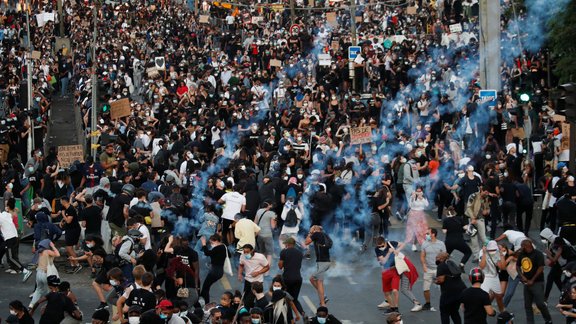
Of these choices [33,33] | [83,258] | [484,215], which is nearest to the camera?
[83,258]

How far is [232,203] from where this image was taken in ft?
80.2

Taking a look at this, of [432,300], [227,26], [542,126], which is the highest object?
[227,26]

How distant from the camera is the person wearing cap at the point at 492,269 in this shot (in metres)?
20.2

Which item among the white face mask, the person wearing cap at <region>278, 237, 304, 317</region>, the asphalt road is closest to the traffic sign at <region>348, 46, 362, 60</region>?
the asphalt road

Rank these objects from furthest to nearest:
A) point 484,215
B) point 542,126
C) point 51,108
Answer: point 51,108, point 542,126, point 484,215

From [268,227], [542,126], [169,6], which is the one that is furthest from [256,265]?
[169,6]

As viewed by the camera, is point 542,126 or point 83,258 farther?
point 542,126

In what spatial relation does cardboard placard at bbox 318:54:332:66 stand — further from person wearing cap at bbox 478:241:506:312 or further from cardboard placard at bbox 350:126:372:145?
person wearing cap at bbox 478:241:506:312

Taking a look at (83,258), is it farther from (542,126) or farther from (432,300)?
(542,126)

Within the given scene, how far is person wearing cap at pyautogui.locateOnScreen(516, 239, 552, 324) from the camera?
19609 millimetres

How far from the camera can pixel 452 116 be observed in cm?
3281

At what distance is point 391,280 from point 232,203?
451 centimetres

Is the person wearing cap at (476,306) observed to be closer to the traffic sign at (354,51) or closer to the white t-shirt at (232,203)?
the white t-shirt at (232,203)

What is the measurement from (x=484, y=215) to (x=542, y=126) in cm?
686
